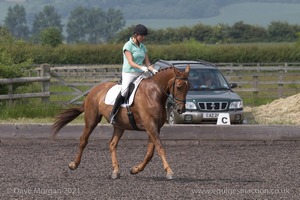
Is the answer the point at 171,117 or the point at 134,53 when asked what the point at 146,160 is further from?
the point at 171,117

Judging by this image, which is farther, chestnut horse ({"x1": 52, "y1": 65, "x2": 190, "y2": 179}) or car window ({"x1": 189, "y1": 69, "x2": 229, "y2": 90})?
car window ({"x1": 189, "y1": 69, "x2": 229, "y2": 90})

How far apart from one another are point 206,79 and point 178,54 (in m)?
47.6

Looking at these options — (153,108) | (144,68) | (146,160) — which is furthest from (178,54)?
(146,160)

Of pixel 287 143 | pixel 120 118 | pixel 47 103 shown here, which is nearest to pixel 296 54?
pixel 47 103

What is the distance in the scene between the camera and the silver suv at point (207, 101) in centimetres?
1767

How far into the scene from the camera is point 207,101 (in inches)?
706

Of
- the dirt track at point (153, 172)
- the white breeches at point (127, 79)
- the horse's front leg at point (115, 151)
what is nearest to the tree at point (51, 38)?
the dirt track at point (153, 172)

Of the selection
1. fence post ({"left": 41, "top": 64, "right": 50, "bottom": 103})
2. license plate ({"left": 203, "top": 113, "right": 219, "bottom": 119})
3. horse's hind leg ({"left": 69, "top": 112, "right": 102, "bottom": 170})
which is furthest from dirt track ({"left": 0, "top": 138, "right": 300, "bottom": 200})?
fence post ({"left": 41, "top": 64, "right": 50, "bottom": 103})

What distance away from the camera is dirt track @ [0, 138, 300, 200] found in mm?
9586

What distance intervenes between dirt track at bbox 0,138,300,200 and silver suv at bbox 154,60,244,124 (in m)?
2.48

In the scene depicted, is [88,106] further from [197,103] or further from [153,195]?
[197,103]

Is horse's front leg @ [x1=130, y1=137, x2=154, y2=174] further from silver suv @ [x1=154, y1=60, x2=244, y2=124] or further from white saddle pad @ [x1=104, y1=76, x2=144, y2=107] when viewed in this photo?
silver suv @ [x1=154, y1=60, x2=244, y2=124]

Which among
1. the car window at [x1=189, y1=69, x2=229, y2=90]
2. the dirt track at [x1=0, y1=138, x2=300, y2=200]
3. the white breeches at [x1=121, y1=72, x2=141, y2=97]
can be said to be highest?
the white breeches at [x1=121, y1=72, x2=141, y2=97]

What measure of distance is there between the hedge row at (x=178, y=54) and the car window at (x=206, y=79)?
46082 millimetres
